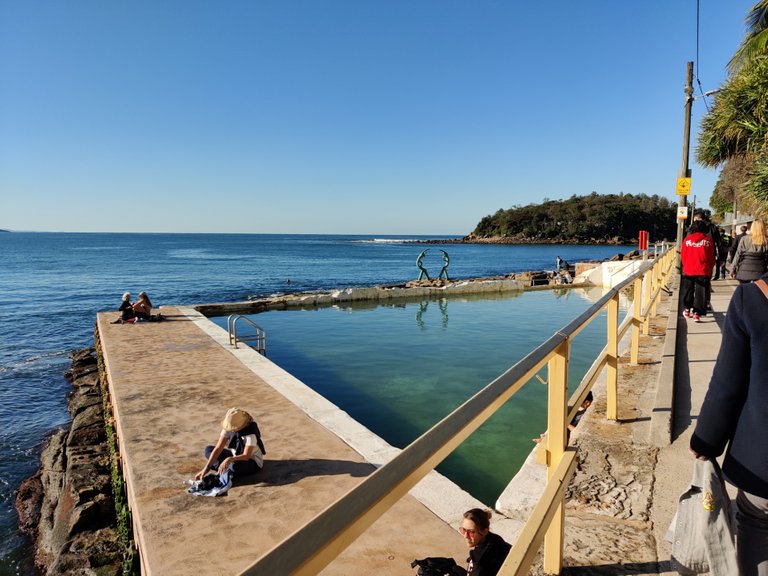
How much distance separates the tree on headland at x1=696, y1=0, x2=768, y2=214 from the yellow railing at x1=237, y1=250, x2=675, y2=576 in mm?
11878

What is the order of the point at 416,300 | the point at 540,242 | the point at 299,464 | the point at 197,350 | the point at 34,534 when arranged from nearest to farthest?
the point at 299,464 < the point at 34,534 < the point at 197,350 < the point at 416,300 < the point at 540,242

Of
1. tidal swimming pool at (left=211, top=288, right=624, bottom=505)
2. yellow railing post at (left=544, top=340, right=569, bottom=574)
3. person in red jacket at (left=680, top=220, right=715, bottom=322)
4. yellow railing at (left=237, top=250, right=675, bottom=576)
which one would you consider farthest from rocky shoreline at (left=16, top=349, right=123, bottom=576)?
person in red jacket at (left=680, top=220, right=715, bottom=322)

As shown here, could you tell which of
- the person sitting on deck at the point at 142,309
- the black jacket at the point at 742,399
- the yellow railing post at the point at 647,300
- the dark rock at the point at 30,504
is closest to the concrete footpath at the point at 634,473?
the black jacket at the point at 742,399

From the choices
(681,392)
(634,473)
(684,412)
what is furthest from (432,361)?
(634,473)

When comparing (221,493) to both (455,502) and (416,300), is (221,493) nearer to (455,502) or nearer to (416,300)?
(455,502)

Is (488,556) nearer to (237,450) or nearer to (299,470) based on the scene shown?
(299,470)

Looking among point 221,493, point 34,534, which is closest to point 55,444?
point 34,534

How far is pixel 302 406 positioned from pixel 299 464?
1.96 metres

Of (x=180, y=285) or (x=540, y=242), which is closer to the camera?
(x=180, y=285)

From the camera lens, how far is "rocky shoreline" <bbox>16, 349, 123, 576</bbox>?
520cm

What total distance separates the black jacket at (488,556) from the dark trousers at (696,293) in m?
7.60

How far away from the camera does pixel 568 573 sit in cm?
254

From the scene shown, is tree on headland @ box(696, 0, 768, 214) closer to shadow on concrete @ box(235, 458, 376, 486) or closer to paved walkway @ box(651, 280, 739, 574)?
paved walkway @ box(651, 280, 739, 574)

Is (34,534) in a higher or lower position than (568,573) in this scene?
lower
